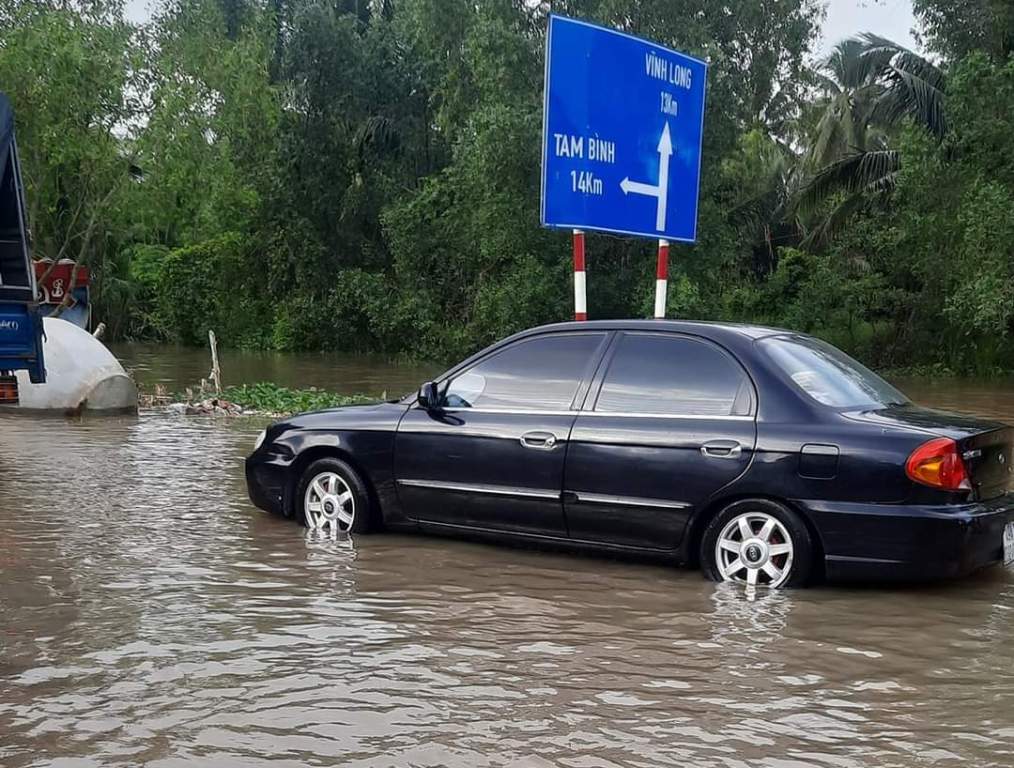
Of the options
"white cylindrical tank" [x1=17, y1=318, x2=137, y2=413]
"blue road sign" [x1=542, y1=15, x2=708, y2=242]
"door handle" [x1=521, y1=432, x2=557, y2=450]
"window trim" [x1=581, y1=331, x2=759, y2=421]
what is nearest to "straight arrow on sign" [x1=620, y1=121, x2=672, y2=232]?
"blue road sign" [x1=542, y1=15, x2=708, y2=242]

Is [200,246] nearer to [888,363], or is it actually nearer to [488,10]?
[488,10]

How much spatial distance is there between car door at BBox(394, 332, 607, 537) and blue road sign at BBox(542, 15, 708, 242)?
12.4 ft

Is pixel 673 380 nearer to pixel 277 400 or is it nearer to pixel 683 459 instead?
pixel 683 459

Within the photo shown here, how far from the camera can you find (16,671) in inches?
199

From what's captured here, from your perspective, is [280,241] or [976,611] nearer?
[976,611]

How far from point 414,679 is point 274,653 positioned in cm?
74

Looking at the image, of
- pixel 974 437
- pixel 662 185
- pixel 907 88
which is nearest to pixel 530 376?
pixel 974 437

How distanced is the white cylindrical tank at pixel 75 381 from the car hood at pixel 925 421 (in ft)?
39.9

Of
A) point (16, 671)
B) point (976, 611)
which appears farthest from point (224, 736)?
point (976, 611)

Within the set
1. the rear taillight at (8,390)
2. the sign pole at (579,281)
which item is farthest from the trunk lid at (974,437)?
the rear taillight at (8,390)

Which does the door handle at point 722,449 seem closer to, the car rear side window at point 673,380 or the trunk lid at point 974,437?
the car rear side window at point 673,380

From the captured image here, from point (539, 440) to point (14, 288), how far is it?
7814 millimetres

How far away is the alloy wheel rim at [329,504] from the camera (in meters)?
Result: 7.99

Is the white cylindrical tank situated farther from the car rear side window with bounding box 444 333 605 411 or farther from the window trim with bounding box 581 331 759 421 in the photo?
the window trim with bounding box 581 331 759 421
